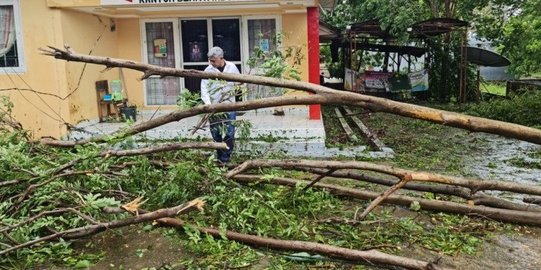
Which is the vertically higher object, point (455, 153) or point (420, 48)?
point (420, 48)

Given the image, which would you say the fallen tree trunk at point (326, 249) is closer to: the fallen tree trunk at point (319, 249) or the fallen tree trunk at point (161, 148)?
the fallen tree trunk at point (319, 249)

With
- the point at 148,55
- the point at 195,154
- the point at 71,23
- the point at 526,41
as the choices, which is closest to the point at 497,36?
the point at 526,41

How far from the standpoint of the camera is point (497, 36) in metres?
19.0

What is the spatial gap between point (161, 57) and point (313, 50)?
3741 millimetres

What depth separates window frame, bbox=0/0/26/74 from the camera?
9344 mm

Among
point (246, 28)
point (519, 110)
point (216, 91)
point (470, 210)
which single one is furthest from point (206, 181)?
point (519, 110)

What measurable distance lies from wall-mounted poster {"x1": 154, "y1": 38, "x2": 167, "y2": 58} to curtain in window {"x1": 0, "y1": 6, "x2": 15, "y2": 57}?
10.1ft

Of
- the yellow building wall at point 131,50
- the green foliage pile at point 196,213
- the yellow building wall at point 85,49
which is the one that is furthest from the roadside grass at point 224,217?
the yellow building wall at point 131,50

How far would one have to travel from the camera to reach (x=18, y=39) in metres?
9.48

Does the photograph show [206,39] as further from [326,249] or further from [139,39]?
A: [326,249]

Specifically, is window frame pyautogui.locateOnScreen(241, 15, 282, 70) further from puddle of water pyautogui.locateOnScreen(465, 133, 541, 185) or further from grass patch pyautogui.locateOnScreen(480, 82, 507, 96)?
grass patch pyautogui.locateOnScreen(480, 82, 507, 96)

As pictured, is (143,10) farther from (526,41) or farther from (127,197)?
(526,41)

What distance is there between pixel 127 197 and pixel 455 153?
242 inches

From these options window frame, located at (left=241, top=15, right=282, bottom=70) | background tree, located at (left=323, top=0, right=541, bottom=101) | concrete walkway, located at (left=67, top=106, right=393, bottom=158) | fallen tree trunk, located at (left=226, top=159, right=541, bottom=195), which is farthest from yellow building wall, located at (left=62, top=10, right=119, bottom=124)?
background tree, located at (left=323, top=0, right=541, bottom=101)
